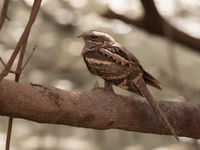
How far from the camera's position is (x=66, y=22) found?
5.24 metres

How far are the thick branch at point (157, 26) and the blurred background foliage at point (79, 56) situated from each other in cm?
13

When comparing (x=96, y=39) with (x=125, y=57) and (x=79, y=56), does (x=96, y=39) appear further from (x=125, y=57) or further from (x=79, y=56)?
(x=79, y=56)

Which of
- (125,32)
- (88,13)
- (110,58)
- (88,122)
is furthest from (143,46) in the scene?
(88,122)

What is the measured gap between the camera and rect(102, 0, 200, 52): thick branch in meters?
4.10

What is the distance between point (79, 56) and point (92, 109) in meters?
2.75

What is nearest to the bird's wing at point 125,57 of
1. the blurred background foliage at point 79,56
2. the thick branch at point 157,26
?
the thick branch at point 157,26

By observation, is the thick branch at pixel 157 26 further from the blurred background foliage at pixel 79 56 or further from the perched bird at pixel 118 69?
the perched bird at pixel 118 69

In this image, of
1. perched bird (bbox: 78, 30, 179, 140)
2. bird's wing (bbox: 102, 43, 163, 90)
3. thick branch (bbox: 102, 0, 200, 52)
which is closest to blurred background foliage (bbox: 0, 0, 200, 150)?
thick branch (bbox: 102, 0, 200, 52)

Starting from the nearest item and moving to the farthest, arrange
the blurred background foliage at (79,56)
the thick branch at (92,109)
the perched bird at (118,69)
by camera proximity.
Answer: the thick branch at (92,109)
the perched bird at (118,69)
the blurred background foliage at (79,56)

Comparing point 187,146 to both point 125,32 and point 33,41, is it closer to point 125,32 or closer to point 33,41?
point 125,32

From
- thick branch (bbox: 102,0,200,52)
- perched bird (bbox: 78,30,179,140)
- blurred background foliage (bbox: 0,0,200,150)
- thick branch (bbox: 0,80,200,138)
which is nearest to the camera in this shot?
thick branch (bbox: 0,80,200,138)

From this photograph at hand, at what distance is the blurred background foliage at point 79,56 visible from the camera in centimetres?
440

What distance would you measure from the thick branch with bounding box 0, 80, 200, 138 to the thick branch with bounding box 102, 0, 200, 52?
5.05 feet

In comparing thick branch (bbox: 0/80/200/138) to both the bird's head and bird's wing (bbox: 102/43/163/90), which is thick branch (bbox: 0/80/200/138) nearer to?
bird's wing (bbox: 102/43/163/90)
